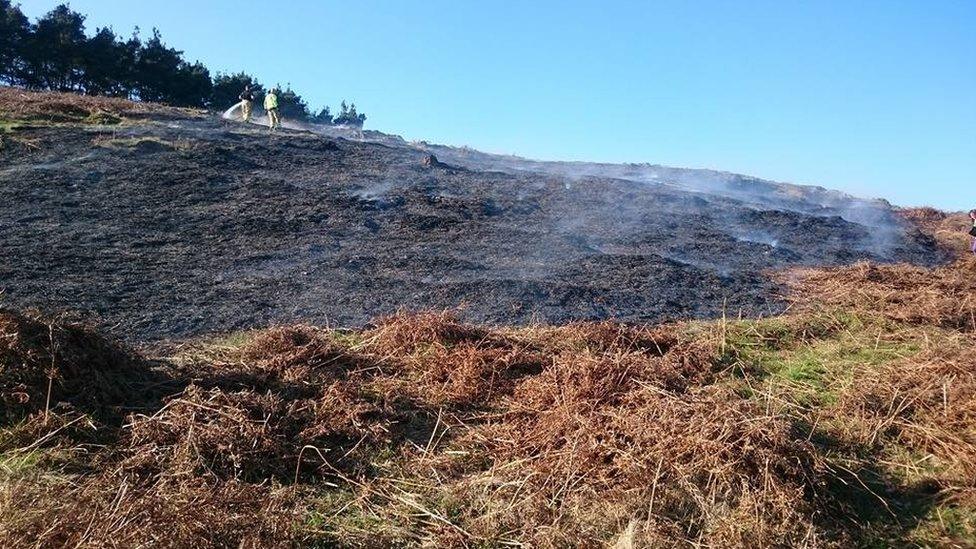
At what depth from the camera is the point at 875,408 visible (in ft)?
13.6

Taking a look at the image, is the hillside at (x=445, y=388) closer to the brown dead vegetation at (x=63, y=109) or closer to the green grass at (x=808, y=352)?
the green grass at (x=808, y=352)

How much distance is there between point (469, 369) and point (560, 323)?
1797mm

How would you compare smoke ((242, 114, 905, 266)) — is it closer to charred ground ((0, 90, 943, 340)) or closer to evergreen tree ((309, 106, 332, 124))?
charred ground ((0, 90, 943, 340))

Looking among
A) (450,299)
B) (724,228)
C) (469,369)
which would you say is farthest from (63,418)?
(724,228)

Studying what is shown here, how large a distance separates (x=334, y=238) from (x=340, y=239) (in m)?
0.09

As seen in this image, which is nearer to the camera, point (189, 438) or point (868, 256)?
point (189, 438)

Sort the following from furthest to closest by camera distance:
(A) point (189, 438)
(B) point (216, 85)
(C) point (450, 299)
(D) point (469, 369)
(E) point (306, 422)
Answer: (B) point (216, 85) → (C) point (450, 299) → (D) point (469, 369) → (E) point (306, 422) → (A) point (189, 438)

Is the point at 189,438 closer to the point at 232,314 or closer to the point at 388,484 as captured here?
the point at 388,484

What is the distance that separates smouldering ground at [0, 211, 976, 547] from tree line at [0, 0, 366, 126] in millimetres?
25545

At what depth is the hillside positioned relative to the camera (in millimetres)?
2877

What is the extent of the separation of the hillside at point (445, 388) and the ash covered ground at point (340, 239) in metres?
0.07

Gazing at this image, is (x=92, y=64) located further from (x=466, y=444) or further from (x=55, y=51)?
(x=466, y=444)

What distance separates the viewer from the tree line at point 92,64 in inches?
928

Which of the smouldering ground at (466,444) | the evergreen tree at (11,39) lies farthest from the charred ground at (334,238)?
the evergreen tree at (11,39)
